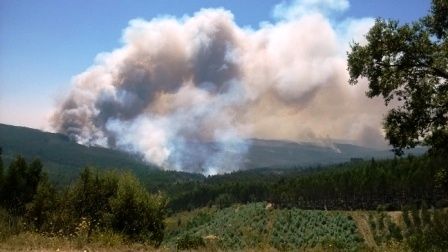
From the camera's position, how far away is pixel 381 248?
49.5 feet

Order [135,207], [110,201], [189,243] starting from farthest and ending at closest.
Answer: [135,207], [110,201], [189,243]

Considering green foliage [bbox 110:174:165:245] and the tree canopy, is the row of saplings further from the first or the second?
the tree canopy

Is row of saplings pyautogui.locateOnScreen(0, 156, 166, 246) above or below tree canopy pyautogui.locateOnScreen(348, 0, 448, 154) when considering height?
below

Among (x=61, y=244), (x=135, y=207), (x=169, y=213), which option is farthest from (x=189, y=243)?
(x=169, y=213)

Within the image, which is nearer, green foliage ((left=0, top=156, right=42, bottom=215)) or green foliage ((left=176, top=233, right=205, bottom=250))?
green foliage ((left=176, top=233, right=205, bottom=250))

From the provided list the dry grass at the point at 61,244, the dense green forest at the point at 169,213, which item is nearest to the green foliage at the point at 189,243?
the dense green forest at the point at 169,213

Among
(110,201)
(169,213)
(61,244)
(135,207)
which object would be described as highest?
(110,201)

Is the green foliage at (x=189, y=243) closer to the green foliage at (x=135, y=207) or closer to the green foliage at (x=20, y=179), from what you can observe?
the green foliage at (x=135, y=207)

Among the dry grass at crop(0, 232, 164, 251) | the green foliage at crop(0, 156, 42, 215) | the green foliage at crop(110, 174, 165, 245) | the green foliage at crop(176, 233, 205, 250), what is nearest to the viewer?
the dry grass at crop(0, 232, 164, 251)

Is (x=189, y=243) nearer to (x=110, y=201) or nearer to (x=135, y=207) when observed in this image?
(x=110, y=201)

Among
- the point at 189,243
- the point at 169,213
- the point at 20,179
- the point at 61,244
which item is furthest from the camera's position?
the point at 169,213

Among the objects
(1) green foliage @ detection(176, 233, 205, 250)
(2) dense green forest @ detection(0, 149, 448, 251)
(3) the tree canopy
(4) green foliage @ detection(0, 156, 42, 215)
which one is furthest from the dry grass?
(4) green foliage @ detection(0, 156, 42, 215)

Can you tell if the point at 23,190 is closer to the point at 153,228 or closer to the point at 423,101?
the point at 153,228

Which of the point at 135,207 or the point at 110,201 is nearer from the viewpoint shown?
the point at 110,201
